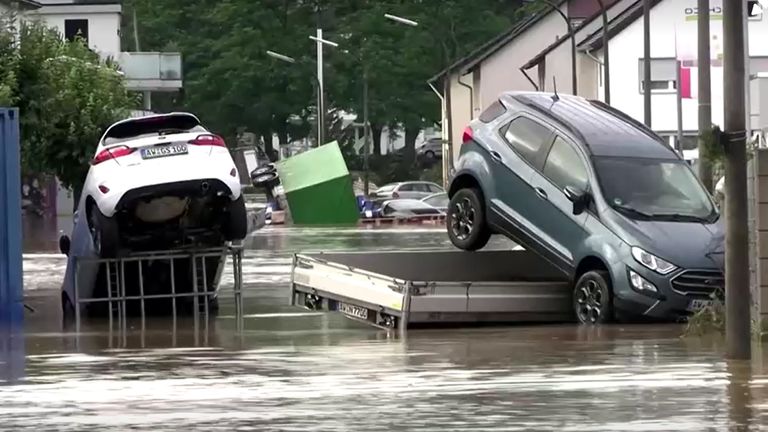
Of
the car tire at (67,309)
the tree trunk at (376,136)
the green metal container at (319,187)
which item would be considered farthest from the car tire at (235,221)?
the tree trunk at (376,136)

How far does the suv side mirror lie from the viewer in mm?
17109

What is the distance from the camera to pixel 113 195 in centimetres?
1719

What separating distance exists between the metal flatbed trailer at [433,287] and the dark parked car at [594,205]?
0.35 meters

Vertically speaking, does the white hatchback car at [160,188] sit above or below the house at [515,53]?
below

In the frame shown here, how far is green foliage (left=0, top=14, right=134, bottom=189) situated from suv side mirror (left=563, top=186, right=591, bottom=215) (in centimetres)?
686

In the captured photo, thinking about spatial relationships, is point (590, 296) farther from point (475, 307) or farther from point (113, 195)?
point (113, 195)

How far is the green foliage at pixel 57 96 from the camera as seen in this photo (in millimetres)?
20828

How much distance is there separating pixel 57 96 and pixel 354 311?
6.85m

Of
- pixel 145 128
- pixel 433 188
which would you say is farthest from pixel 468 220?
pixel 433 188

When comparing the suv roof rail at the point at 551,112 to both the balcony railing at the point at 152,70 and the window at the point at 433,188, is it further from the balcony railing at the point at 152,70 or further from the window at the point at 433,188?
the window at the point at 433,188

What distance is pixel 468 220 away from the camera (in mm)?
18688

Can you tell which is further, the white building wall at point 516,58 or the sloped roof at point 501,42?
the white building wall at point 516,58

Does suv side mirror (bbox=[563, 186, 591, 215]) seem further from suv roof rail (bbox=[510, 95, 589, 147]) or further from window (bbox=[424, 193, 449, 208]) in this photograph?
window (bbox=[424, 193, 449, 208])

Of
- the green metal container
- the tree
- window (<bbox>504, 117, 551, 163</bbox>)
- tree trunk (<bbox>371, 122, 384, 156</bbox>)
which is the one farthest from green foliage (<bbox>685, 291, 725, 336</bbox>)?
tree trunk (<bbox>371, 122, 384, 156</bbox>)
